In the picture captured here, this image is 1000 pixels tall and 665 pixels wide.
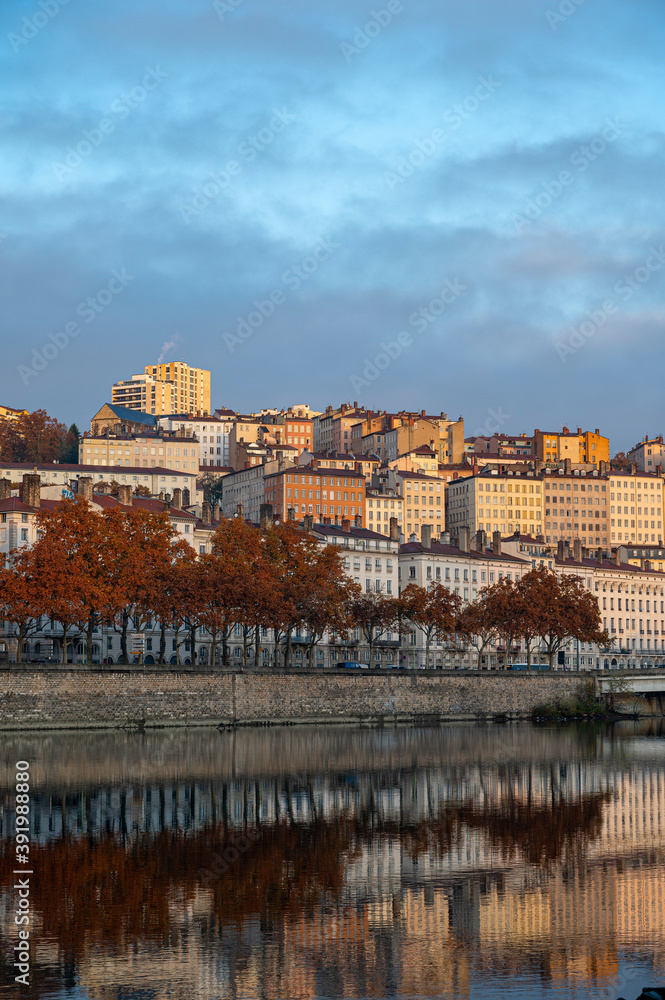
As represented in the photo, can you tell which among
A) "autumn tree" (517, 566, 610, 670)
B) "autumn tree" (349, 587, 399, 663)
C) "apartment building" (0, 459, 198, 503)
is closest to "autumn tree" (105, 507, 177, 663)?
"autumn tree" (349, 587, 399, 663)

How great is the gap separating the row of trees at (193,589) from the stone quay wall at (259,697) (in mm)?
4765

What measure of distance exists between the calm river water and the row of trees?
28755mm

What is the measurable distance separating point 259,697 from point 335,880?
65.0 meters

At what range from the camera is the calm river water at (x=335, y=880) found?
25.7 m

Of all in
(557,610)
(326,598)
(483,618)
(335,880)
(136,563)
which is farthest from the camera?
(483,618)

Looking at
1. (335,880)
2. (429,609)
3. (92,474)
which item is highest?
(92,474)

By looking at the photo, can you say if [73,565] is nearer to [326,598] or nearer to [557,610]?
[326,598]

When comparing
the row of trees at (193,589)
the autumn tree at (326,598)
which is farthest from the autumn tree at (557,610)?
the autumn tree at (326,598)

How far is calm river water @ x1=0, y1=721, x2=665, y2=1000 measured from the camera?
25.7 metres

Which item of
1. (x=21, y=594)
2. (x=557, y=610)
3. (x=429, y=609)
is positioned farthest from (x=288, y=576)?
(x=557, y=610)

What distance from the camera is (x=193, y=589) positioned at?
10206 centimetres

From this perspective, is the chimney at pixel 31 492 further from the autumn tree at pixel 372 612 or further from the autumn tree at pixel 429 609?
the autumn tree at pixel 429 609

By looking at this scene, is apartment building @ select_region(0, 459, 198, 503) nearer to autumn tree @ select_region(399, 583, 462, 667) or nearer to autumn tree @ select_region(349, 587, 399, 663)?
autumn tree @ select_region(349, 587, 399, 663)

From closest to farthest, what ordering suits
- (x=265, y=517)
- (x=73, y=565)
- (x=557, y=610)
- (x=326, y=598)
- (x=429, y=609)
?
(x=73, y=565)
(x=326, y=598)
(x=429, y=609)
(x=557, y=610)
(x=265, y=517)
